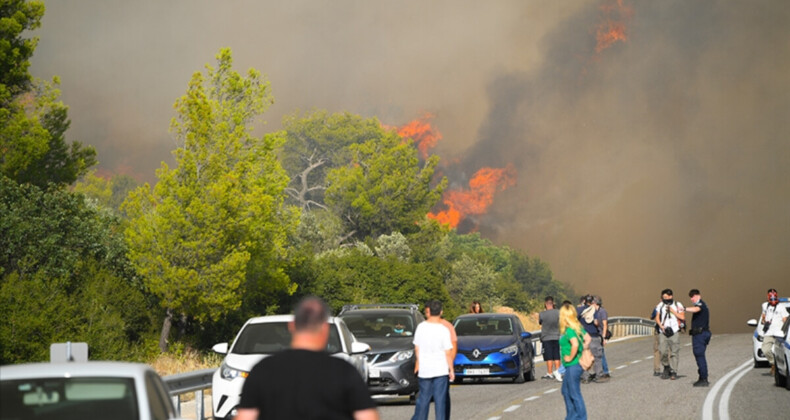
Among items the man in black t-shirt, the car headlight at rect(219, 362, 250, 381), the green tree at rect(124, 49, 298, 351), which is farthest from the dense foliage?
the man in black t-shirt

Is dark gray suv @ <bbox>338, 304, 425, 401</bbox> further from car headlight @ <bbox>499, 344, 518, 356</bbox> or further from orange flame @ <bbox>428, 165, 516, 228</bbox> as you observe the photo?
orange flame @ <bbox>428, 165, 516, 228</bbox>

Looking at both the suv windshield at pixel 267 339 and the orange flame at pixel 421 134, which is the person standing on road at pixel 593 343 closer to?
the suv windshield at pixel 267 339

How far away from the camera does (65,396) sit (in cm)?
732

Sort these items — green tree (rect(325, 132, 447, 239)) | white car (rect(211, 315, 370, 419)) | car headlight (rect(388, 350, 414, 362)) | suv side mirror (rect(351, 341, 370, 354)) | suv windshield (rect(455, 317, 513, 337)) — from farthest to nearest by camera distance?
green tree (rect(325, 132, 447, 239)) → suv windshield (rect(455, 317, 513, 337)) → car headlight (rect(388, 350, 414, 362)) → suv side mirror (rect(351, 341, 370, 354)) → white car (rect(211, 315, 370, 419))

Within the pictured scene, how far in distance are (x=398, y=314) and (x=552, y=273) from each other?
3872 inches

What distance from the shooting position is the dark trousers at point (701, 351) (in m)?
22.9

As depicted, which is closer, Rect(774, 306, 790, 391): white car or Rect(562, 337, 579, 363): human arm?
Rect(562, 337, 579, 363): human arm

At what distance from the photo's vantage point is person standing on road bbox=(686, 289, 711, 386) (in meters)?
23.0

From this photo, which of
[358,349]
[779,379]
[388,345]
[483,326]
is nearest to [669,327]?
[779,379]

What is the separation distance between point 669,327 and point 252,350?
11.8 m

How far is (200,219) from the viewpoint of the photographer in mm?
33812

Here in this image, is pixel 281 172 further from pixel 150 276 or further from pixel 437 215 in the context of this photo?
pixel 437 215

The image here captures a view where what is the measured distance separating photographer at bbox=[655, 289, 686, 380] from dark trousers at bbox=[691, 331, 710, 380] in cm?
100

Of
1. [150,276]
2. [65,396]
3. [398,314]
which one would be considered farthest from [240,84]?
[65,396]
